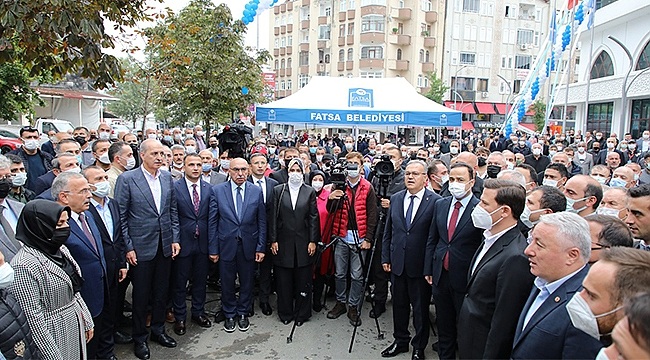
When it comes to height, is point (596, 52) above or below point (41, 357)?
above

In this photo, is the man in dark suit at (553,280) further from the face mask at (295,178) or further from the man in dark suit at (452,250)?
the face mask at (295,178)

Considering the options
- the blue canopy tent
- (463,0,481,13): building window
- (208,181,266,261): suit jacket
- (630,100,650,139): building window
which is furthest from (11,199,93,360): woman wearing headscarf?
(463,0,481,13): building window

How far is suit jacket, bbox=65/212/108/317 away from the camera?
3.63 metres

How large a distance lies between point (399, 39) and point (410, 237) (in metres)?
39.9

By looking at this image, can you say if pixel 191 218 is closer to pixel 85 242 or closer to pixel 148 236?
pixel 148 236

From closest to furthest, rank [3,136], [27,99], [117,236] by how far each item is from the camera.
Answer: [117,236]
[27,99]
[3,136]

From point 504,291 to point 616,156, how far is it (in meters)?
7.37

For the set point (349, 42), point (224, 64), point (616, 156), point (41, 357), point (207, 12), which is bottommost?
point (41, 357)

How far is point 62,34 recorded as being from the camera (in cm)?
454

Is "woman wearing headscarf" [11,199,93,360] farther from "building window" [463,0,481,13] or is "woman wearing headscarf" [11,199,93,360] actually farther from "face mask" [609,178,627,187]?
"building window" [463,0,481,13]

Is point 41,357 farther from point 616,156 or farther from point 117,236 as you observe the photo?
point 616,156

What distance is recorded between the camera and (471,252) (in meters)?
3.93

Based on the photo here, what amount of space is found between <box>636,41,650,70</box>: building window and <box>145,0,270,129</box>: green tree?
19.7m

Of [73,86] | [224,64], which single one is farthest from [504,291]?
[73,86]
